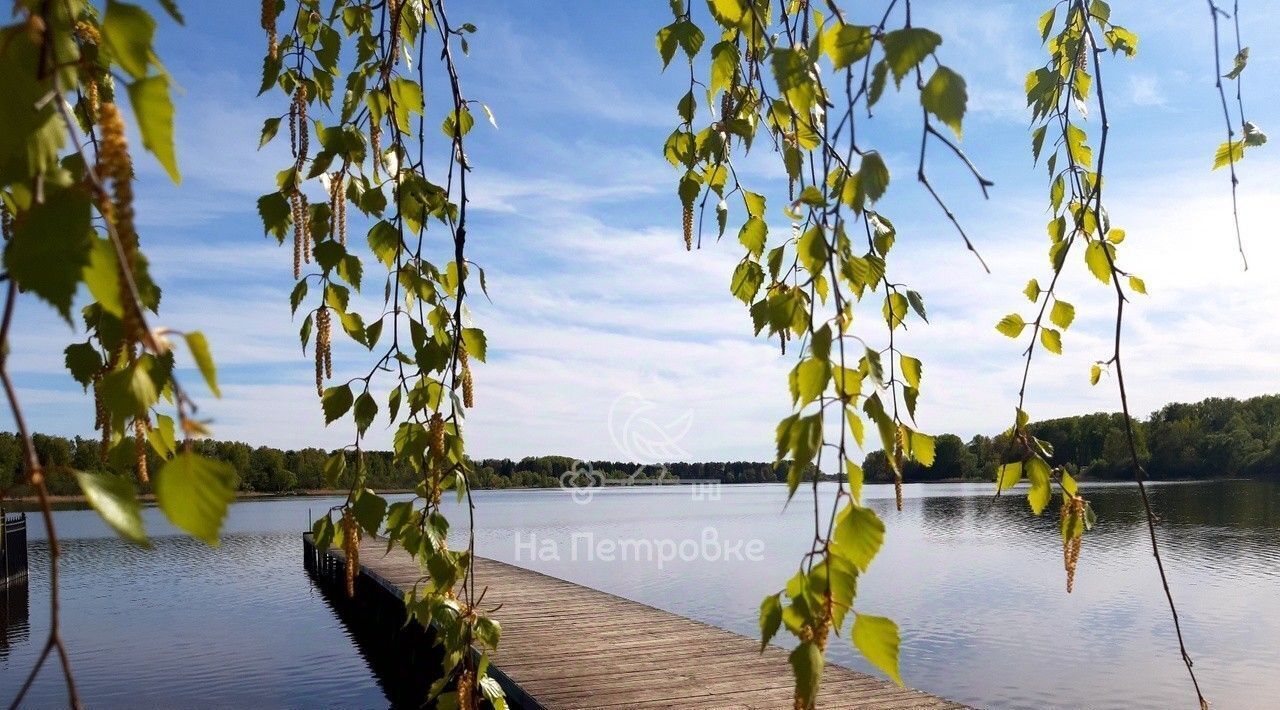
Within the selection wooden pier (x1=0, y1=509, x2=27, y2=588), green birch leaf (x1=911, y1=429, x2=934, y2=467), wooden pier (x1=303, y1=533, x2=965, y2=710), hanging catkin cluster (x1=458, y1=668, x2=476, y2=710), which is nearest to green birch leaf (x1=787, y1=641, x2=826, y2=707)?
green birch leaf (x1=911, y1=429, x2=934, y2=467)

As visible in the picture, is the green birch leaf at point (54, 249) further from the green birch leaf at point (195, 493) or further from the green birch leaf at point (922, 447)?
the green birch leaf at point (922, 447)

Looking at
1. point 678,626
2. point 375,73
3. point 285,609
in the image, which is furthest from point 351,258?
point 285,609

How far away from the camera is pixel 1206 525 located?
37188 millimetres

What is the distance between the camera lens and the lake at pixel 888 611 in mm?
15336

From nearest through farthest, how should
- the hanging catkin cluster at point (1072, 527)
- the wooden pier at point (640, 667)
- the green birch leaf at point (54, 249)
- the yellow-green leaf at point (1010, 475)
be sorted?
the green birch leaf at point (54, 249) < the hanging catkin cluster at point (1072, 527) < the yellow-green leaf at point (1010, 475) < the wooden pier at point (640, 667)

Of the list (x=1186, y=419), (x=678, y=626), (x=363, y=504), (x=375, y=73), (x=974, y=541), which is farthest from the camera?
(x=1186, y=419)

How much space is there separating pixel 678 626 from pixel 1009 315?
7.53m

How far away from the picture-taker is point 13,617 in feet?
70.7

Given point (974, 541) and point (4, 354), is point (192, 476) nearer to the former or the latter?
point (4, 354)

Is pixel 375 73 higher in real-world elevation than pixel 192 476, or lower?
higher

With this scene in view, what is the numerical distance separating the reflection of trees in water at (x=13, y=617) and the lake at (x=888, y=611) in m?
0.10

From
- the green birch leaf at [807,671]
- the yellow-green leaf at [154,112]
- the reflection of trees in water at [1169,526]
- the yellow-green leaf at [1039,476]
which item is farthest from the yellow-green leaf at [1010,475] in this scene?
the reflection of trees in water at [1169,526]

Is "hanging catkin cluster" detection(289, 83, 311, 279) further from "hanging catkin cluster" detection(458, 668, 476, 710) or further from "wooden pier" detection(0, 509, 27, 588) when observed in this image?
"wooden pier" detection(0, 509, 27, 588)

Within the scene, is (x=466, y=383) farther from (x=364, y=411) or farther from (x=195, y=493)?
(x=195, y=493)
